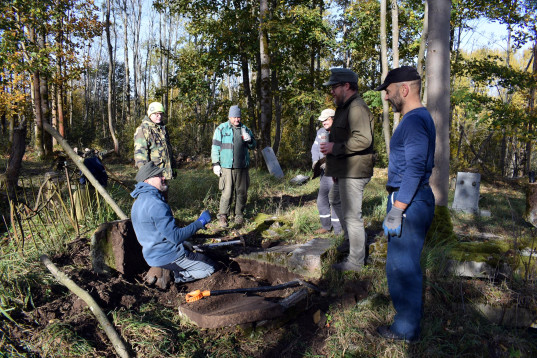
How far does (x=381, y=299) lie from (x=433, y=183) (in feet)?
6.72

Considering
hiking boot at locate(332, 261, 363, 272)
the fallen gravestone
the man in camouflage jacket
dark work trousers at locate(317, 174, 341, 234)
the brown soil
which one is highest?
the man in camouflage jacket

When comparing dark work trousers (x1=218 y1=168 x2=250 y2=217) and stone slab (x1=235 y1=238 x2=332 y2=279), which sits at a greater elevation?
dark work trousers (x1=218 y1=168 x2=250 y2=217)

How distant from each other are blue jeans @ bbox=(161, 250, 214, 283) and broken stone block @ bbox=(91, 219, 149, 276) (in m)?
0.51

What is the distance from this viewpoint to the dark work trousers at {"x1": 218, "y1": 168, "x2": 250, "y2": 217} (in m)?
5.88

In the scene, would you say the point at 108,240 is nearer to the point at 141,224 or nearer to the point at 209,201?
the point at 141,224

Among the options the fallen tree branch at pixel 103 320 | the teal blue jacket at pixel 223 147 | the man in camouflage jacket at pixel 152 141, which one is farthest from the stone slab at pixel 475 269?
the man in camouflage jacket at pixel 152 141

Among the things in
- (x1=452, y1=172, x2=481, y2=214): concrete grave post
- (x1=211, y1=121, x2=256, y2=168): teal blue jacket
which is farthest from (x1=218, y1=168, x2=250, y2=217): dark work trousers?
(x1=452, y1=172, x2=481, y2=214): concrete grave post

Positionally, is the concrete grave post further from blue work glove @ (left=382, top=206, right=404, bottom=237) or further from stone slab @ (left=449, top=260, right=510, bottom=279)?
blue work glove @ (left=382, top=206, right=404, bottom=237)

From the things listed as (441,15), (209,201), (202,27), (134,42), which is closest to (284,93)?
(202,27)

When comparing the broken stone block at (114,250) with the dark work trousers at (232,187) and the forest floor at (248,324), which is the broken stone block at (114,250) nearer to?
the forest floor at (248,324)

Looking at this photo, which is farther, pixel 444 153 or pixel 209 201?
pixel 209 201

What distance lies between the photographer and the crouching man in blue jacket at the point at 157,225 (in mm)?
3426

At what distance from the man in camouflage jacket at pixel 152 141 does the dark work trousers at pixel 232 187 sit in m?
1.00

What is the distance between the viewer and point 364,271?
12.0ft
